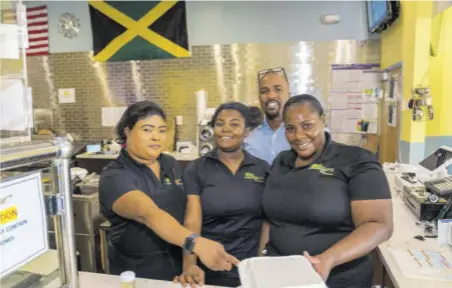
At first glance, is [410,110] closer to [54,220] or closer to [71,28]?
[54,220]

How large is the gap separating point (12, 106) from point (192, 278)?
1033mm

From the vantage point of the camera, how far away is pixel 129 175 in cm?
188

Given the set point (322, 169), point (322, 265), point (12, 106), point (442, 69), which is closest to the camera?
point (12, 106)

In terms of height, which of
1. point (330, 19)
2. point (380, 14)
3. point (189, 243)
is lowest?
point (189, 243)

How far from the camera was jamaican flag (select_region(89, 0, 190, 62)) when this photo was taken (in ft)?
20.6

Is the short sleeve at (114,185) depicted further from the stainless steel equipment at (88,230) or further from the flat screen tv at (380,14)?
the flat screen tv at (380,14)

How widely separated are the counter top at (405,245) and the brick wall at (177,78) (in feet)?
11.8

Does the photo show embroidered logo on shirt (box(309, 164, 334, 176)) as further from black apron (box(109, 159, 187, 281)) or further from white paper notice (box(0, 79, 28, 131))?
white paper notice (box(0, 79, 28, 131))

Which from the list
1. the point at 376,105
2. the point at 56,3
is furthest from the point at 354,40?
the point at 56,3

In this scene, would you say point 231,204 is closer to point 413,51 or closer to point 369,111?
point 413,51

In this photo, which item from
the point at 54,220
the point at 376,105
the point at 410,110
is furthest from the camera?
the point at 376,105

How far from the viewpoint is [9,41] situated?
46.3 inches

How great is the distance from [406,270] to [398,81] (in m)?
3.64

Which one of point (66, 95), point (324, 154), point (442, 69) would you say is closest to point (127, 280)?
point (324, 154)
